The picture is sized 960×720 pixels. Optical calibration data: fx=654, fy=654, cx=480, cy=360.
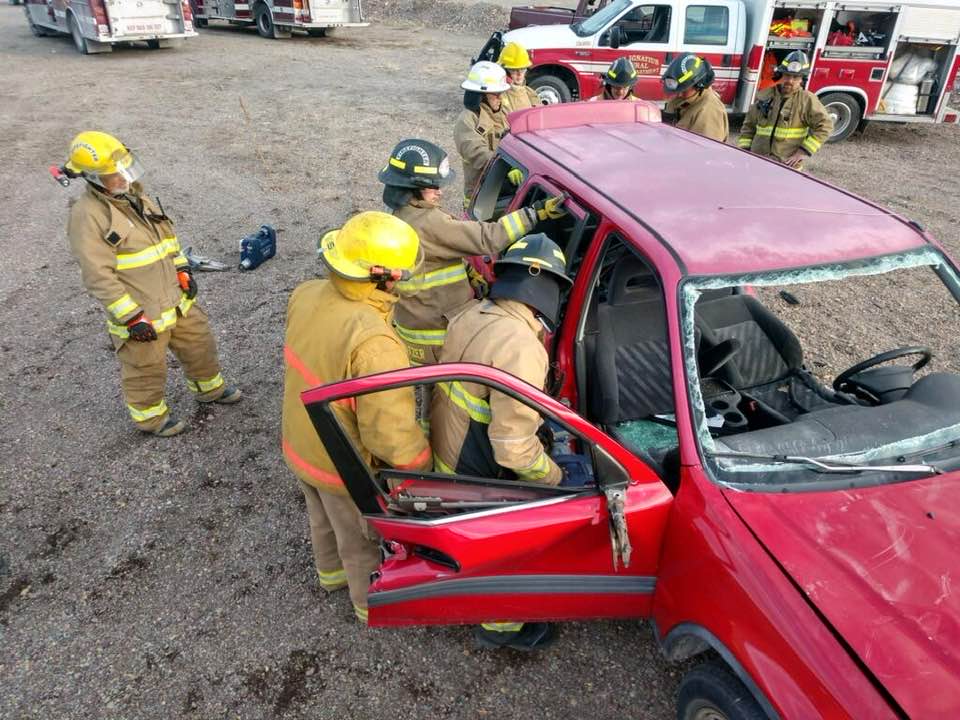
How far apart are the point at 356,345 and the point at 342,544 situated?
3.23ft

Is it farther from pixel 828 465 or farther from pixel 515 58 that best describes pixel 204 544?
pixel 515 58

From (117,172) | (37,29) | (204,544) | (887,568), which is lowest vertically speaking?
(204,544)

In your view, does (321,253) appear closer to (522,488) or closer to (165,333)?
(522,488)

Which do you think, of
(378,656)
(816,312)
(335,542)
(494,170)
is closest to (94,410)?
(335,542)

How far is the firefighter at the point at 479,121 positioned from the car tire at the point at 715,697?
3.98 m

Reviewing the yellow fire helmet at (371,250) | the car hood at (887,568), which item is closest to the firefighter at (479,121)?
the yellow fire helmet at (371,250)

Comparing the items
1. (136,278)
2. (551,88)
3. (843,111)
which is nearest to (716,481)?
(136,278)

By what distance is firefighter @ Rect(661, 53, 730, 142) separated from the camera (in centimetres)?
550

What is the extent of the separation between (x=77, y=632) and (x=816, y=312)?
5.52m

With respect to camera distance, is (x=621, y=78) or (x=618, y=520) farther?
(x=621, y=78)

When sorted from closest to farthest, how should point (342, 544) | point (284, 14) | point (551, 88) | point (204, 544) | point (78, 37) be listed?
point (342, 544) < point (204, 544) < point (551, 88) < point (78, 37) < point (284, 14)

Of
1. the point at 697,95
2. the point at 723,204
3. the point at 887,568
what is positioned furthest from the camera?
the point at 697,95

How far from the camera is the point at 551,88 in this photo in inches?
410

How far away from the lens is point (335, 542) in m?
3.02
